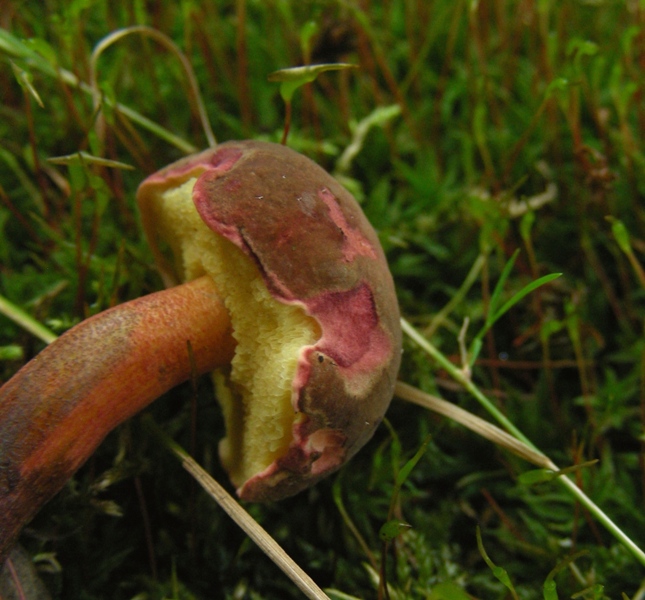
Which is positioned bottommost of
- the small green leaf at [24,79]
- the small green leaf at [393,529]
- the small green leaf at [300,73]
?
the small green leaf at [393,529]

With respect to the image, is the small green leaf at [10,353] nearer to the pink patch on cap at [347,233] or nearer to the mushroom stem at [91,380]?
the mushroom stem at [91,380]

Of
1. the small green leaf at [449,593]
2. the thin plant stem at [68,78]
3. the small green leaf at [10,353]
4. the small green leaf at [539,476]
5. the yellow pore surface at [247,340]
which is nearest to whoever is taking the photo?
the small green leaf at [449,593]

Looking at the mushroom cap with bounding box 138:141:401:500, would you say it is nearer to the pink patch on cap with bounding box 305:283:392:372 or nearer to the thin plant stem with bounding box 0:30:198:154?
the pink patch on cap with bounding box 305:283:392:372

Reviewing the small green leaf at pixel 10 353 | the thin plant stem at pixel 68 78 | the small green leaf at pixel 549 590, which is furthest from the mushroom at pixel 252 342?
the thin plant stem at pixel 68 78

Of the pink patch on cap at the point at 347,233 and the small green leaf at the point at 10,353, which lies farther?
the small green leaf at the point at 10,353

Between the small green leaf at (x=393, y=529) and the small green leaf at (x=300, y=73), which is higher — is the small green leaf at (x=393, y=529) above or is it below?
below

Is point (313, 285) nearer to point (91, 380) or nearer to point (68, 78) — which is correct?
point (91, 380)

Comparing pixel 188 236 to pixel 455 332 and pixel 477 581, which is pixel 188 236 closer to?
pixel 455 332
